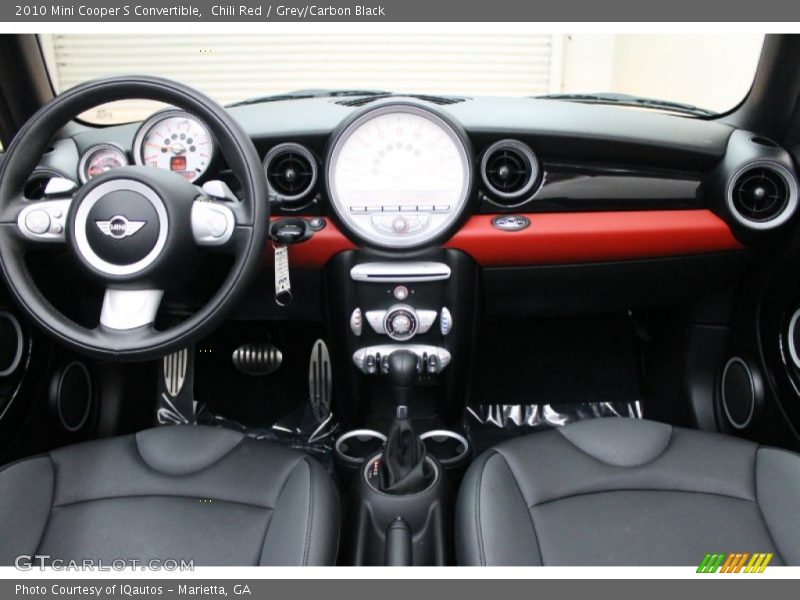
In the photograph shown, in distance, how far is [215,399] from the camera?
178 cm

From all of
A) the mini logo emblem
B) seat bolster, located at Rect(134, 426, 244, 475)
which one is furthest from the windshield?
seat bolster, located at Rect(134, 426, 244, 475)

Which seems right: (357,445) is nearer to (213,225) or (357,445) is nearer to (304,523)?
(304,523)

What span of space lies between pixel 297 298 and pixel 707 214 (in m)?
0.96

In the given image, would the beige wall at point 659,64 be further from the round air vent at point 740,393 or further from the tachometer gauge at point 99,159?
the tachometer gauge at point 99,159

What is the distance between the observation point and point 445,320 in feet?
4.26

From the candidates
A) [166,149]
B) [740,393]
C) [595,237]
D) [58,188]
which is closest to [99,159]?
[166,149]

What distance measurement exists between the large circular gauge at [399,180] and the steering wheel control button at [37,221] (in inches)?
20.1

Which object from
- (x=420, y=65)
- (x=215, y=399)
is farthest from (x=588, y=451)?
Result: (x=420, y=65)

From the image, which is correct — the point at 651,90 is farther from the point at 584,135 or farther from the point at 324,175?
the point at 324,175

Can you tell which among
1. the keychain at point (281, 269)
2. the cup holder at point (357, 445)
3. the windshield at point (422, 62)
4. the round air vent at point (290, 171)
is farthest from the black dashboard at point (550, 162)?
the windshield at point (422, 62)

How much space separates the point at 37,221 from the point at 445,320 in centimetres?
78

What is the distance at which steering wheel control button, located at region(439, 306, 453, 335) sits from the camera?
1294mm

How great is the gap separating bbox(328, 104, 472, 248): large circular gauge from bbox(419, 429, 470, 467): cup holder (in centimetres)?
47

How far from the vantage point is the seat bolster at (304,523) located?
875 millimetres
